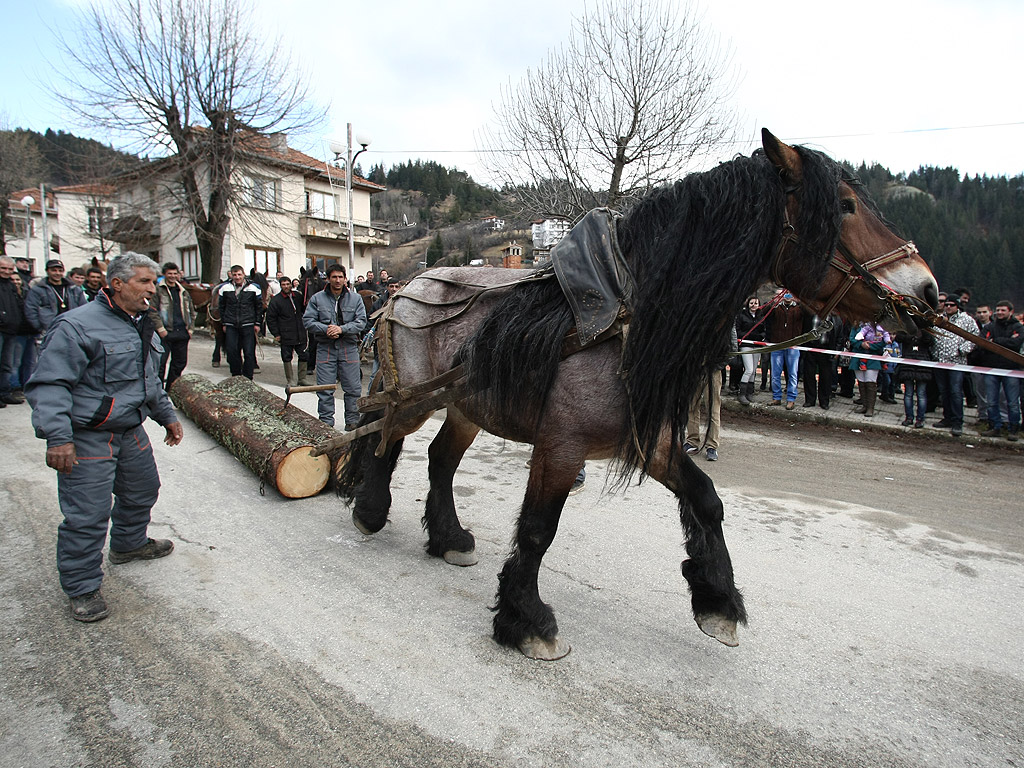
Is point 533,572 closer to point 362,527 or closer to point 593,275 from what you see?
point 593,275

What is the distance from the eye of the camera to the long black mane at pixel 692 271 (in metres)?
2.23

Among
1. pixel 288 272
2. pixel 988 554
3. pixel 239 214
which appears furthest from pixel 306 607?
pixel 288 272

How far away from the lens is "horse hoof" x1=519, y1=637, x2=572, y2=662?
2582mm

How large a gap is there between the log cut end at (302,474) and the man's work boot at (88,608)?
1.61 m

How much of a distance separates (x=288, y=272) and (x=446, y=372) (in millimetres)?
31565

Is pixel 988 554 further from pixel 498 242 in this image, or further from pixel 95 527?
pixel 498 242

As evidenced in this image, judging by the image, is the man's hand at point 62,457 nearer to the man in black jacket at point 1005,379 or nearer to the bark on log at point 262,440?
the bark on log at point 262,440

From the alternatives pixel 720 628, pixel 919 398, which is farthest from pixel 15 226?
pixel 720 628

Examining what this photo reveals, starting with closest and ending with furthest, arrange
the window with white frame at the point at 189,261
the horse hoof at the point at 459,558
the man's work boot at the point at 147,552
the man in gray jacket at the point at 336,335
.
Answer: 1. the man's work boot at the point at 147,552
2. the horse hoof at the point at 459,558
3. the man in gray jacket at the point at 336,335
4. the window with white frame at the point at 189,261

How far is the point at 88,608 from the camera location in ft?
9.21

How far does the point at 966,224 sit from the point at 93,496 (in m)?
85.7

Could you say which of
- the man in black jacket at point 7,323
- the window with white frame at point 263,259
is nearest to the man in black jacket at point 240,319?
the man in black jacket at point 7,323

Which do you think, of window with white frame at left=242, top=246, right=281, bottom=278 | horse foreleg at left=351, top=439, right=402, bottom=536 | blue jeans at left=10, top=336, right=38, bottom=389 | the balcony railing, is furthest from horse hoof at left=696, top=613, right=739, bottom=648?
the balcony railing

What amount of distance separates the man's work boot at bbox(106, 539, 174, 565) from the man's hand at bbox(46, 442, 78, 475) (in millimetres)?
828
